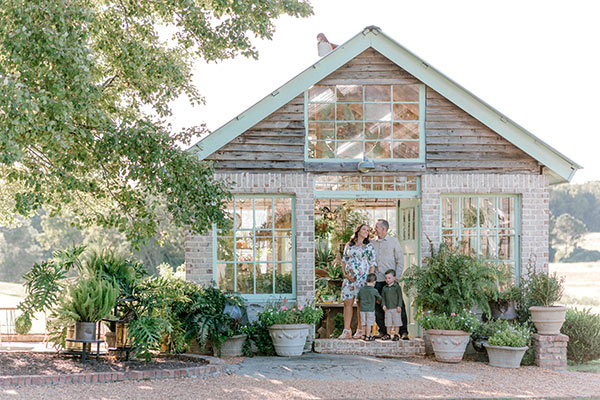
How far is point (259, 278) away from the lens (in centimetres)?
1075

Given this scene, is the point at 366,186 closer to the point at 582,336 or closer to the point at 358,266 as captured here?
the point at 358,266

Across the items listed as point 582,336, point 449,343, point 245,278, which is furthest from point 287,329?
point 582,336

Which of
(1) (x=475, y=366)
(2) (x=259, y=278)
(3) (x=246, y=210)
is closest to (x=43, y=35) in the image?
(3) (x=246, y=210)

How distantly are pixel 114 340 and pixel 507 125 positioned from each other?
6.54 metres

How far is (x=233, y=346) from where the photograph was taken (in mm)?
9945

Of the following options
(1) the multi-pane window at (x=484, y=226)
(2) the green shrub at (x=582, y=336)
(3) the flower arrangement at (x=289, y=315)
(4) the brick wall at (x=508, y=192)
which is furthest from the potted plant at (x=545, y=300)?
(3) the flower arrangement at (x=289, y=315)

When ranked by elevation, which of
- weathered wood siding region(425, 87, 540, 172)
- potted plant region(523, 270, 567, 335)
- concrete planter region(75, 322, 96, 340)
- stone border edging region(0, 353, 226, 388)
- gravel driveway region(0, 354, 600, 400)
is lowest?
gravel driveway region(0, 354, 600, 400)

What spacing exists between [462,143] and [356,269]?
8.33 feet

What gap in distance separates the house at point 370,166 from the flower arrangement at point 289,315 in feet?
1.11

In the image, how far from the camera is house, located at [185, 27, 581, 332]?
34.8ft

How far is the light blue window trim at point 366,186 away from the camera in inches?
425

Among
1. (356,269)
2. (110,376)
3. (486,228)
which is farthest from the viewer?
(486,228)

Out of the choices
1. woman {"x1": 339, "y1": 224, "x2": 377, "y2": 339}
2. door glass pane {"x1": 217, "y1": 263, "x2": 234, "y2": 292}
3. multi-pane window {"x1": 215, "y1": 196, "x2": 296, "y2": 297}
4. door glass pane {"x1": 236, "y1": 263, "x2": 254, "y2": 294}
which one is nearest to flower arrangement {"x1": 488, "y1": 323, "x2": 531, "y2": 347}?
woman {"x1": 339, "y1": 224, "x2": 377, "y2": 339}

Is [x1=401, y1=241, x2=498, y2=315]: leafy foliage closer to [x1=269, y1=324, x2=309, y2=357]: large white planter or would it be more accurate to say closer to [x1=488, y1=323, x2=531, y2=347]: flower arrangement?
[x1=488, y1=323, x2=531, y2=347]: flower arrangement
